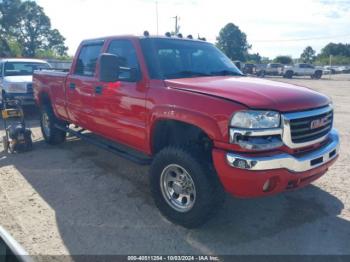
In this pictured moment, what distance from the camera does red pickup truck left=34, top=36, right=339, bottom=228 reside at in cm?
296

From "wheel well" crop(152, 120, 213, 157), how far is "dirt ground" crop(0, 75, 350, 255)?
0.82 metres

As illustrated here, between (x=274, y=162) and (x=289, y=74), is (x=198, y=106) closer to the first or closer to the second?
(x=274, y=162)

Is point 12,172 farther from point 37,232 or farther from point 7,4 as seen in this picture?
point 7,4

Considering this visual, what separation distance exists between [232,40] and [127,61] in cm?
7513

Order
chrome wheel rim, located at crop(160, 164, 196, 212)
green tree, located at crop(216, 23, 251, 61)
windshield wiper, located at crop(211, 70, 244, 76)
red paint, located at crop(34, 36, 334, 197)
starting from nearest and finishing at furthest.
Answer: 1. red paint, located at crop(34, 36, 334, 197)
2. chrome wheel rim, located at crop(160, 164, 196, 212)
3. windshield wiper, located at crop(211, 70, 244, 76)
4. green tree, located at crop(216, 23, 251, 61)

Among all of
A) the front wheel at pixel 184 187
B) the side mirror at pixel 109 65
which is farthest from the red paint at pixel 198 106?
the side mirror at pixel 109 65

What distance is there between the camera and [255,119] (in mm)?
2939

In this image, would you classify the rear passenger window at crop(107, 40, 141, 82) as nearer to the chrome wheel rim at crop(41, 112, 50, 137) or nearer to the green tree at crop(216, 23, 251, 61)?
the chrome wheel rim at crop(41, 112, 50, 137)

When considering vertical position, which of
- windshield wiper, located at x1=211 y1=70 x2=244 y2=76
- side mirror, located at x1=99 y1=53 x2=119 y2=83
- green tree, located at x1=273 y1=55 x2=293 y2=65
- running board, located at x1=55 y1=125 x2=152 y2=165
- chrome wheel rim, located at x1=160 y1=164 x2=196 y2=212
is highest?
green tree, located at x1=273 y1=55 x2=293 y2=65

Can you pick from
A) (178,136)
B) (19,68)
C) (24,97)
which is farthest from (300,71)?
(178,136)

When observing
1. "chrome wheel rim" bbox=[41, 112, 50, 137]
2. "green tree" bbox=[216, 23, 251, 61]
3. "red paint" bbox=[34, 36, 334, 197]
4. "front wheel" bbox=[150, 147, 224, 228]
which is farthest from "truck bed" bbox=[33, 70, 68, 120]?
"green tree" bbox=[216, 23, 251, 61]

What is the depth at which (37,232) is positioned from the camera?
11.3ft

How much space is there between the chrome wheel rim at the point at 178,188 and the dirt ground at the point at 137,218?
0.26 meters

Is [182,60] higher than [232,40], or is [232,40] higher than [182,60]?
[232,40]
